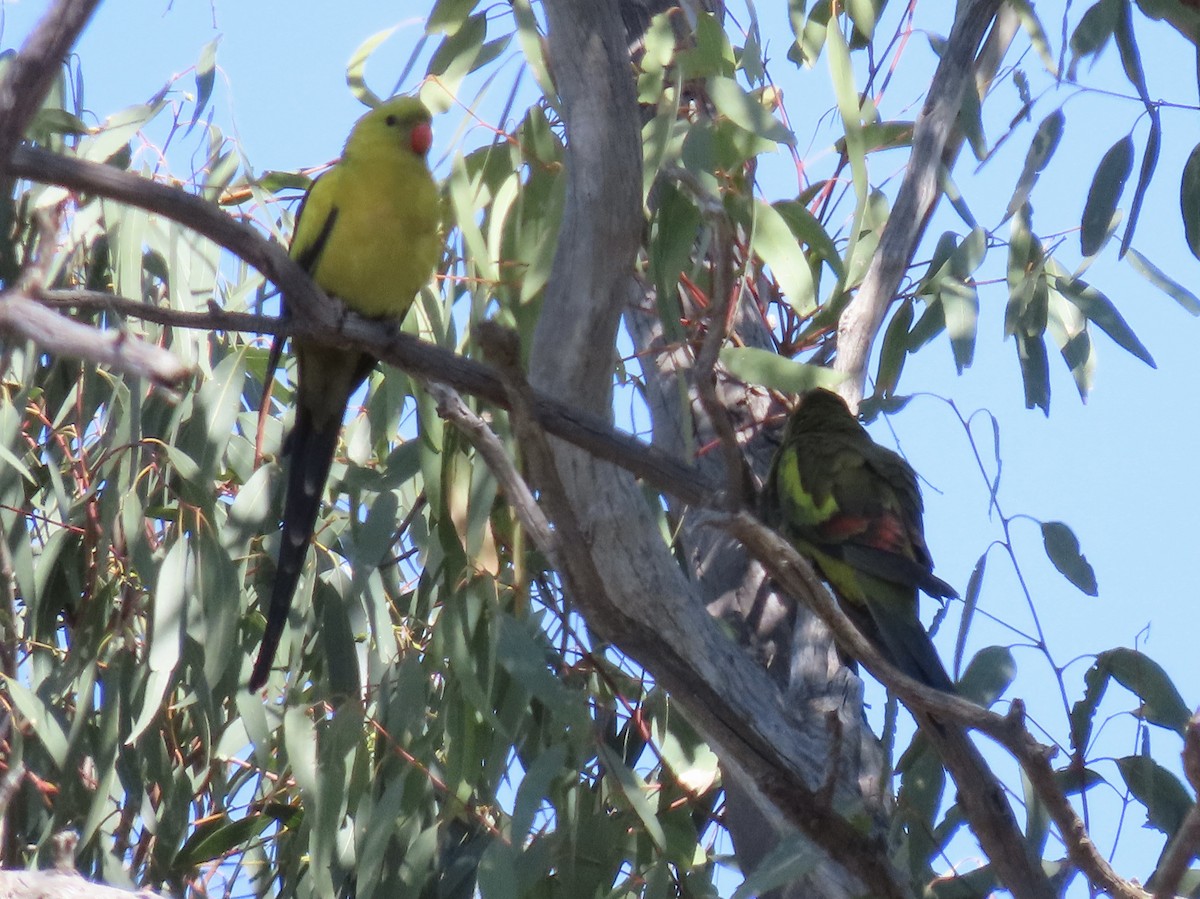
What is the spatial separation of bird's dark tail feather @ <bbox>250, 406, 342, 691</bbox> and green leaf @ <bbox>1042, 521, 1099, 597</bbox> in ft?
3.89

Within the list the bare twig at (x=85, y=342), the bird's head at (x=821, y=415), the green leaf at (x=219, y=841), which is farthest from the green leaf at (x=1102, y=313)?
the bare twig at (x=85, y=342)

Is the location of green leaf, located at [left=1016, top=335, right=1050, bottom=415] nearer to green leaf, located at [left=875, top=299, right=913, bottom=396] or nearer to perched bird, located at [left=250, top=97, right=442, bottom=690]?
green leaf, located at [left=875, top=299, right=913, bottom=396]

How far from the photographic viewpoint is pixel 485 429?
170 centimetres

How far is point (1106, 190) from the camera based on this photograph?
2.38 meters

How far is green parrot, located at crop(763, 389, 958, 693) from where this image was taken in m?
2.32

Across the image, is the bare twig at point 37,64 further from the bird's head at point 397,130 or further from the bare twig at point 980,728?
the bird's head at point 397,130

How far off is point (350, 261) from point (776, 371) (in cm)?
83

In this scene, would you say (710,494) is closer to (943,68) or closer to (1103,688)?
(1103,688)

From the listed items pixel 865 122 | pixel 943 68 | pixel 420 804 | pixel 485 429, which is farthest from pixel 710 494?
pixel 943 68

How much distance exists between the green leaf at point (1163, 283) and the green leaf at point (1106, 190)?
5.8 inches

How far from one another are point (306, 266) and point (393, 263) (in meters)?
0.19

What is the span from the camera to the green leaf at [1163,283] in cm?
241

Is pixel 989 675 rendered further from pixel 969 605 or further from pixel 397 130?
pixel 397 130

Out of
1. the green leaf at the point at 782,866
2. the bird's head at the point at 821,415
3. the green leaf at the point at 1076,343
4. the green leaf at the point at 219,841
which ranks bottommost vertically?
the green leaf at the point at 782,866
